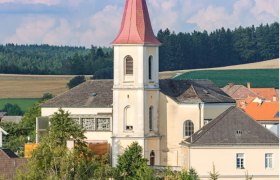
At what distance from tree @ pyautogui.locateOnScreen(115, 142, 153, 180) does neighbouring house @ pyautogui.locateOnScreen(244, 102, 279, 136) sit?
1748 centimetres

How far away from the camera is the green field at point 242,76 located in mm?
146375

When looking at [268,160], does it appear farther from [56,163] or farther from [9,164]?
[56,163]

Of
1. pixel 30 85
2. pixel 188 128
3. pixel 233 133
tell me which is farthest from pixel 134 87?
pixel 30 85

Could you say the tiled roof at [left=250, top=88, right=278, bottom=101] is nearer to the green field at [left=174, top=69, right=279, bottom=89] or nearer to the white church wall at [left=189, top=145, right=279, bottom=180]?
the green field at [left=174, top=69, right=279, bottom=89]

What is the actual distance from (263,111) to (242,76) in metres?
55.7

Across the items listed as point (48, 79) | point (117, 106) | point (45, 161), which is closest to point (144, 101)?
point (117, 106)

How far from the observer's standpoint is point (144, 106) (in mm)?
84000

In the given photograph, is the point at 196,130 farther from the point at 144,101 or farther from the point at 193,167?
the point at 193,167

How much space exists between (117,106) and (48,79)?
82.0 meters

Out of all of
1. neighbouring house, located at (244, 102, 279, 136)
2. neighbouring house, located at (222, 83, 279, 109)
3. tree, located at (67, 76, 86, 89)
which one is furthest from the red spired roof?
tree, located at (67, 76, 86, 89)

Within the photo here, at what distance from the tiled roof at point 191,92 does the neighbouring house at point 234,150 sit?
6144mm

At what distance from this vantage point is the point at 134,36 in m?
83.9


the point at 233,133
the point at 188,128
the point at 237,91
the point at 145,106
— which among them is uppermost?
the point at 237,91

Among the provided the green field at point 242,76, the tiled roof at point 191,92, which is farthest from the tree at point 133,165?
the green field at point 242,76
